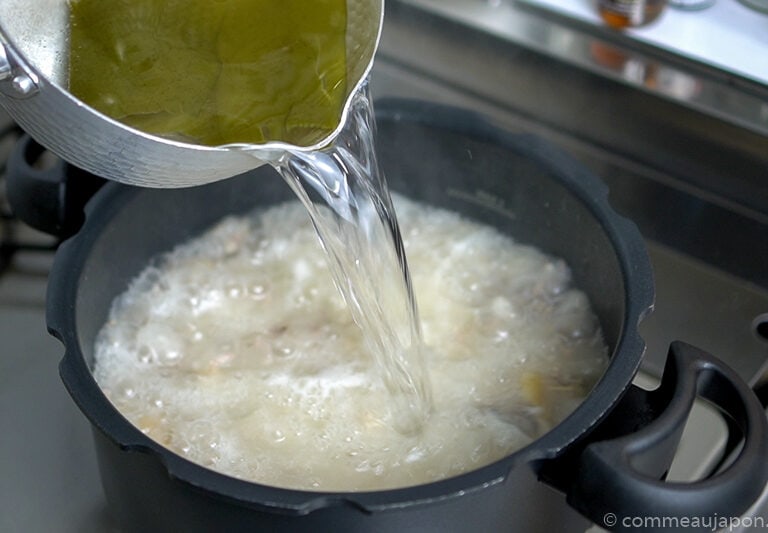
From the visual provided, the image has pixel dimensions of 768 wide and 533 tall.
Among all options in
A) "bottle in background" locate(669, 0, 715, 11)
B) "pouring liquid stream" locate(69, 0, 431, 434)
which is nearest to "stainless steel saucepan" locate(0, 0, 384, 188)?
"pouring liquid stream" locate(69, 0, 431, 434)

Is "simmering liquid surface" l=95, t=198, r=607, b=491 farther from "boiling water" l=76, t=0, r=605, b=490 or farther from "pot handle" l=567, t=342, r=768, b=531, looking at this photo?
"pot handle" l=567, t=342, r=768, b=531

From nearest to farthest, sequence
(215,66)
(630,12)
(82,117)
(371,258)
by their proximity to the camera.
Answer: (82,117) → (215,66) → (371,258) → (630,12)

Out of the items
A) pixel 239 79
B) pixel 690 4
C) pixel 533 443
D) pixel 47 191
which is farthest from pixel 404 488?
pixel 690 4

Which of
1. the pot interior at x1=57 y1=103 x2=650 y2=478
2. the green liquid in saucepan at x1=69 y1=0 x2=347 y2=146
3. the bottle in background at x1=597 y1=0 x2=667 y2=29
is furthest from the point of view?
the bottle in background at x1=597 y1=0 x2=667 y2=29

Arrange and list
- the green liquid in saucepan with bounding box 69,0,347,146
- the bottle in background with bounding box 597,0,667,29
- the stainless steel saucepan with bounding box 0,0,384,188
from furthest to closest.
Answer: the bottle in background with bounding box 597,0,667,29, the green liquid in saucepan with bounding box 69,0,347,146, the stainless steel saucepan with bounding box 0,0,384,188

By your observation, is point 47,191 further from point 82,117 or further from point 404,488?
point 404,488

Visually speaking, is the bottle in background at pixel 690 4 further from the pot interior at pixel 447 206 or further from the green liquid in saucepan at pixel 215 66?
the green liquid in saucepan at pixel 215 66
